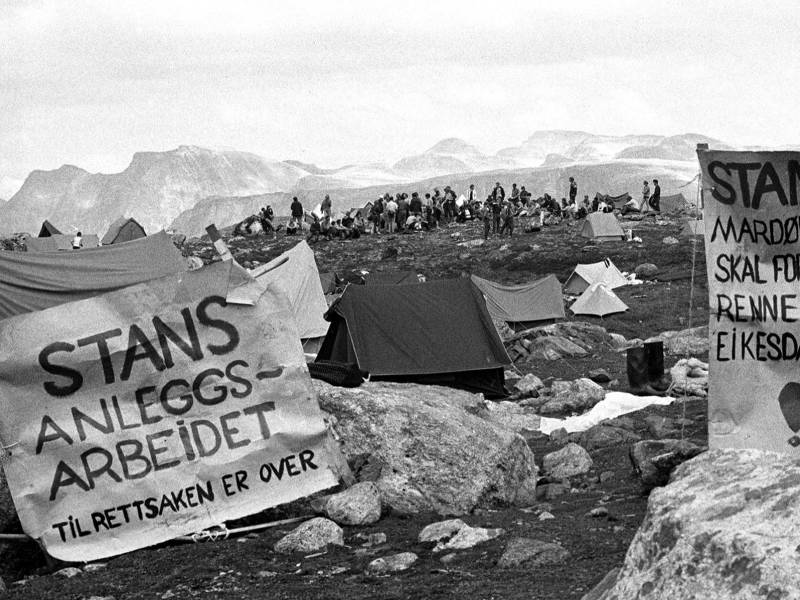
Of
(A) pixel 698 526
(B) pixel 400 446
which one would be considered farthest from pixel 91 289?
(A) pixel 698 526

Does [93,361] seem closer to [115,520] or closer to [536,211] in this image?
[115,520]

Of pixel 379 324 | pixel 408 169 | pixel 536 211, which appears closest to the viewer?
pixel 379 324

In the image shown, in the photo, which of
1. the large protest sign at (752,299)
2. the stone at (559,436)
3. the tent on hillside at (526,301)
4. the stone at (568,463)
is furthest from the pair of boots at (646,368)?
the tent on hillside at (526,301)

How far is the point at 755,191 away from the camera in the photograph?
25.8 feet

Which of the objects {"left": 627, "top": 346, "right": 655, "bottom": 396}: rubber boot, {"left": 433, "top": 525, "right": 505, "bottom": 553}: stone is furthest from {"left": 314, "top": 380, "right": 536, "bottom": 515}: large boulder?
{"left": 627, "top": 346, "right": 655, "bottom": 396}: rubber boot

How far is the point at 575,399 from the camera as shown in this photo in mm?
13914

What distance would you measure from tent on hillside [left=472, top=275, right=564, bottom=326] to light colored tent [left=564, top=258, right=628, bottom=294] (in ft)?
13.2

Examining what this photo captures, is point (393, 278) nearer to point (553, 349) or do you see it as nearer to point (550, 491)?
point (553, 349)

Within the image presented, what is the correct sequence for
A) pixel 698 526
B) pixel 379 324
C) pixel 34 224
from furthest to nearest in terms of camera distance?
pixel 34 224 < pixel 379 324 < pixel 698 526

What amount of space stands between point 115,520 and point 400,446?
1878 mm

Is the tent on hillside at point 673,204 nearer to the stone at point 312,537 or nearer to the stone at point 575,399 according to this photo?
the stone at point 575,399

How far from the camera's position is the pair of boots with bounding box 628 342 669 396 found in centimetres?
1476

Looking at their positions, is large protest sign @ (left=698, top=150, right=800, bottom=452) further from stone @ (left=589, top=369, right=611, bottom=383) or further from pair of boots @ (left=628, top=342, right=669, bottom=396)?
stone @ (left=589, top=369, right=611, bottom=383)

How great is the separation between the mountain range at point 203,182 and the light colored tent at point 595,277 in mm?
98826
